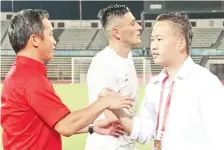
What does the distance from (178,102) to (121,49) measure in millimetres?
1587

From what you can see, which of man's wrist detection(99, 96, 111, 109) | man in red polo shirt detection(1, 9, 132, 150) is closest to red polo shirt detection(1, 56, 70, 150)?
man in red polo shirt detection(1, 9, 132, 150)

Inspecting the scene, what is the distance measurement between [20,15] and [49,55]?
0.29 m

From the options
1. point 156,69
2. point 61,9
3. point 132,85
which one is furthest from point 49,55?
point 61,9

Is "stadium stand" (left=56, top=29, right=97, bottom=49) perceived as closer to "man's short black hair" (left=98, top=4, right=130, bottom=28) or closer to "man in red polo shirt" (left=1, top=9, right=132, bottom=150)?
"man's short black hair" (left=98, top=4, right=130, bottom=28)

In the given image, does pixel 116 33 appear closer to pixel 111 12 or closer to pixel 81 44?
pixel 111 12

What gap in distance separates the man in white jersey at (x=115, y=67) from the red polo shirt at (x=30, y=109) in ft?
2.83

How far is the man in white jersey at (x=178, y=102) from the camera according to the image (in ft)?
8.60

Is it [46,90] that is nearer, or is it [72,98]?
[46,90]

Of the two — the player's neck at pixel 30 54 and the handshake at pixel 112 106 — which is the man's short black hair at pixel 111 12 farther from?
the player's neck at pixel 30 54

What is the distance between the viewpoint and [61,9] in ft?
95.2

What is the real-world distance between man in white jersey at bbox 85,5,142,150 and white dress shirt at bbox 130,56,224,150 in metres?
0.85

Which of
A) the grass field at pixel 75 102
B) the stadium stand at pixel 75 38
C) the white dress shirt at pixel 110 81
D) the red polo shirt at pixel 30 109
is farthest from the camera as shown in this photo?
the stadium stand at pixel 75 38

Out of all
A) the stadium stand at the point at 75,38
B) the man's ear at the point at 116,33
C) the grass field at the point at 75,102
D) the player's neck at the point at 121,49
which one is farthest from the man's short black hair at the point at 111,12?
the stadium stand at the point at 75,38

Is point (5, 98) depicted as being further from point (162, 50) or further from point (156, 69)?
point (156, 69)
